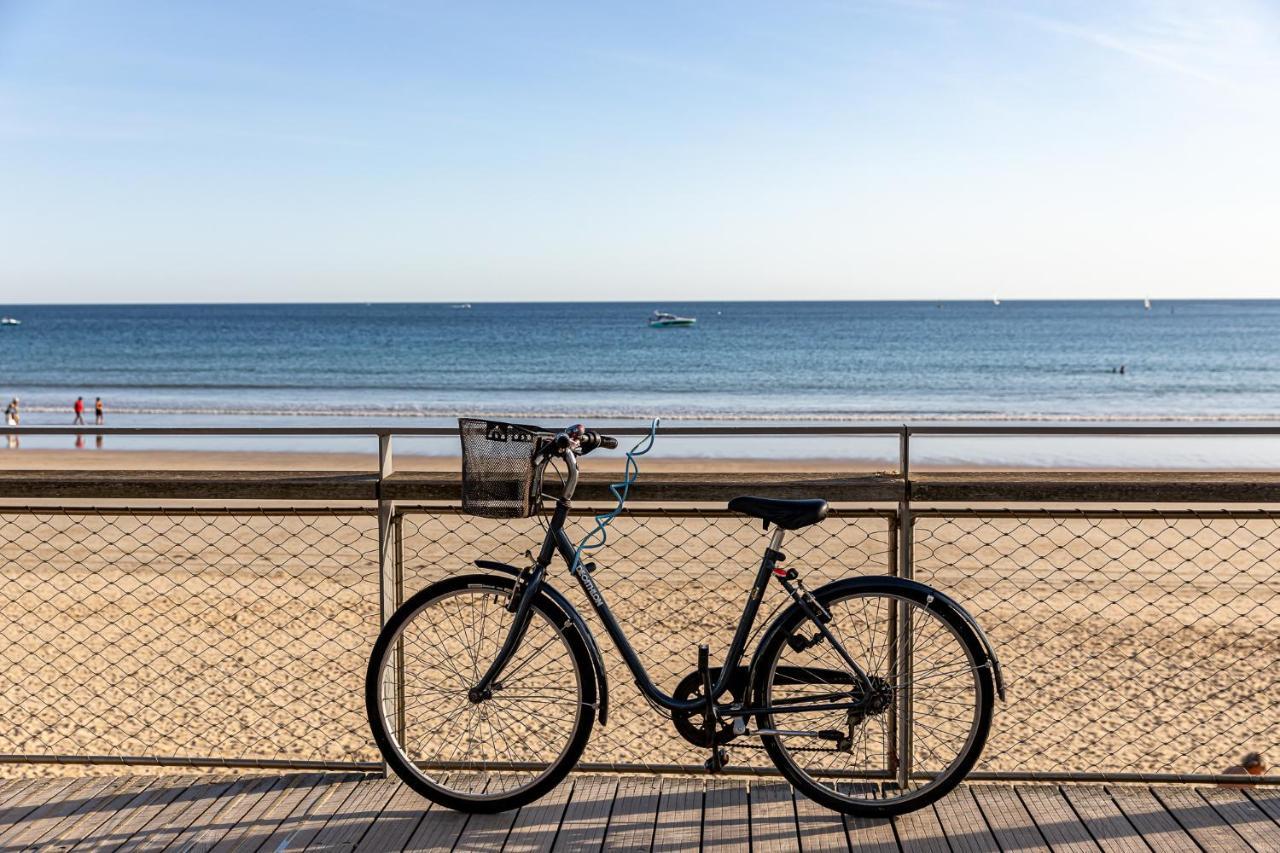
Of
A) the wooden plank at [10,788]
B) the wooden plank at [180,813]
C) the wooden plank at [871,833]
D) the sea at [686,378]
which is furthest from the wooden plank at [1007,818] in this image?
the sea at [686,378]

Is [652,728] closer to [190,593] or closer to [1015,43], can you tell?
[190,593]

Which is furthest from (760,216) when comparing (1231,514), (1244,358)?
(1231,514)

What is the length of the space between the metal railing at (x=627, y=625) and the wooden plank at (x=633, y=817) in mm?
119

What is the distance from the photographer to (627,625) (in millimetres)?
6922

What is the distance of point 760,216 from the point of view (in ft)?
193

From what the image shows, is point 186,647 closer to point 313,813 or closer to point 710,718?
point 313,813

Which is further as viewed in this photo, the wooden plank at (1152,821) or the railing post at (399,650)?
the railing post at (399,650)

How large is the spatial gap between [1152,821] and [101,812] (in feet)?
8.40

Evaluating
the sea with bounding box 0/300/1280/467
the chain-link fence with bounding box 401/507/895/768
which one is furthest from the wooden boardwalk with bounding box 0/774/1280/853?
the sea with bounding box 0/300/1280/467

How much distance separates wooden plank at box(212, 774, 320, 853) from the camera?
2570mm

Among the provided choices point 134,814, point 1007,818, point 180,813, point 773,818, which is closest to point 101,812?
point 134,814

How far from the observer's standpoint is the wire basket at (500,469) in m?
2.56

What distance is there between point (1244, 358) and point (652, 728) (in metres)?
44.9

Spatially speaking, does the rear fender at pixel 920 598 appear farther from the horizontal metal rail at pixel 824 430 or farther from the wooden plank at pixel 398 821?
the wooden plank at pixel 398 821
